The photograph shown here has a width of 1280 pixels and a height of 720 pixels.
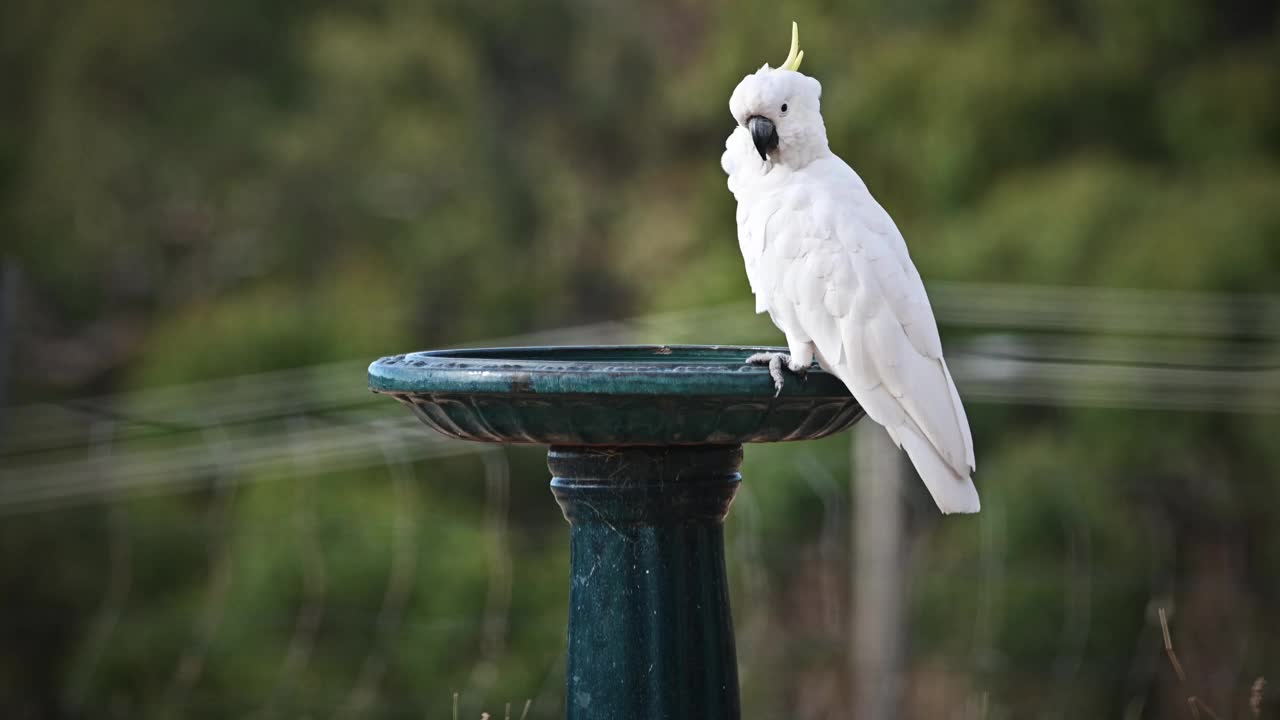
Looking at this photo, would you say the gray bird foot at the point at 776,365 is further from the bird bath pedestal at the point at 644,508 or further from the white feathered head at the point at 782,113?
the white feathered head at the point at 782,113

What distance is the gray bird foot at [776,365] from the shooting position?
1.91 m

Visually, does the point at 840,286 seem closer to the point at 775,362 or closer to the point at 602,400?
the point at 775,362

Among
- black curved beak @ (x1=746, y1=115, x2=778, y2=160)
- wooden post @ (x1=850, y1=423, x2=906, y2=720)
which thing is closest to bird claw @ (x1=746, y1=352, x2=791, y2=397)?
black curved beak @ (x1=746, y1=115, x2=778, y2=160)

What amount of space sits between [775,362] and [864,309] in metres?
0.22

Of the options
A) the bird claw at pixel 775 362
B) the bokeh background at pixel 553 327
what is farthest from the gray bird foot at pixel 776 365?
the bokeh background at pixel 553 327

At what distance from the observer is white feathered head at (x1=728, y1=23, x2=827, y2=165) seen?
2273mm

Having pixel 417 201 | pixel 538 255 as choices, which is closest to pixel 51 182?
pixel 417 201

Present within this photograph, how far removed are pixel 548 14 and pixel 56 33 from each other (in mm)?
2436

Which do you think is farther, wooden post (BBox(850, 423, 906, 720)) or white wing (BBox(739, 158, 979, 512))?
wooden post (BBox(850, 423, 906, 720))

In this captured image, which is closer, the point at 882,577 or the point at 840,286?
the point at 840,286

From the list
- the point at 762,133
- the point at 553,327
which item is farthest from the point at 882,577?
the point at 553,327

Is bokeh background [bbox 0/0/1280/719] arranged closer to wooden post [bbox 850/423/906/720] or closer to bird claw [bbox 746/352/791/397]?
wooden post [bbox 850/423/906/720]

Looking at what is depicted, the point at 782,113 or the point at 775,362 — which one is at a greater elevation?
the point at 782,113

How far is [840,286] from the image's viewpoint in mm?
2127
